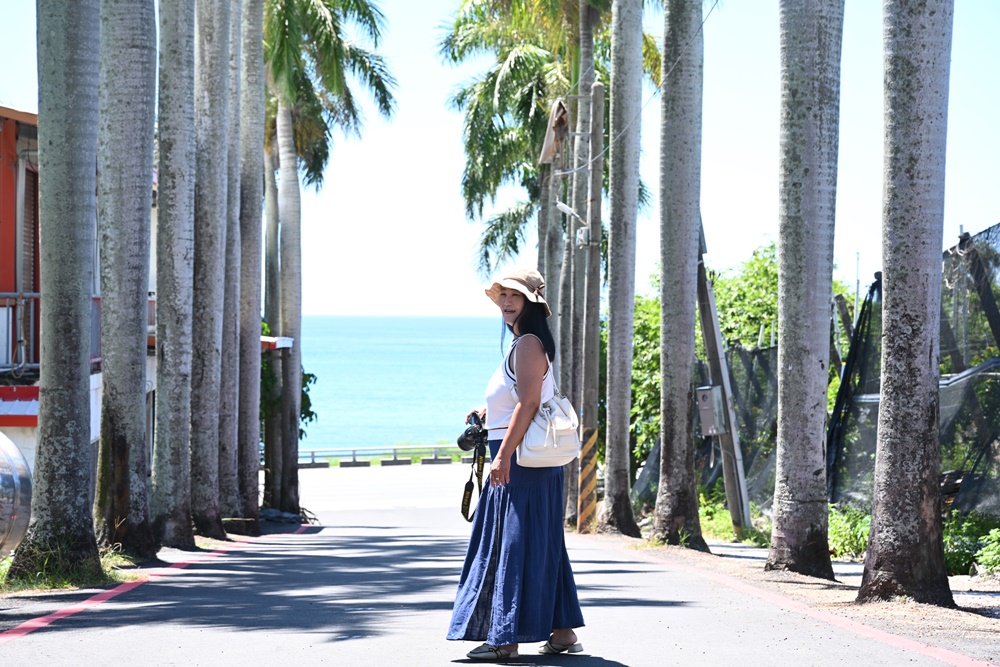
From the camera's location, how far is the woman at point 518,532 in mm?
6332

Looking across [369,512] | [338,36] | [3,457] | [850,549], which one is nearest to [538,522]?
[3,457]

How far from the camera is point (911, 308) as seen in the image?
8.60m

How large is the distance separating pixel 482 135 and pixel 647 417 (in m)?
11.0

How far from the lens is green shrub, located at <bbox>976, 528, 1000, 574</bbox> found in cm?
1088

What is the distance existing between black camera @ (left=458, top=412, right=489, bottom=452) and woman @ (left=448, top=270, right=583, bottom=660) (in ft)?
0.47

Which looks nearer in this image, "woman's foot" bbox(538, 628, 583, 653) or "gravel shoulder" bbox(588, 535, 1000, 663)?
"woman's foot" bbox(538, 628, 583, 653)

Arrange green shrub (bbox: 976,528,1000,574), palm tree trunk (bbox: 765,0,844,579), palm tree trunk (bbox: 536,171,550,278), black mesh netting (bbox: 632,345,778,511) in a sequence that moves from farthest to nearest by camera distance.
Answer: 1. palm tree trunk (bbox: 536,171,550,278)
2. black mesh netting (bbox: 632,345,778,511)
3. palm tree trunk (bbox: 765,0,844,579)
4. green shrub (bbox: 976,528,1000,574)

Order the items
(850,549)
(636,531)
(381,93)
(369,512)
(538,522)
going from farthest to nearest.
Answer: (369,512) < (381,93) < (636,531) < (850,549) < (538,522)

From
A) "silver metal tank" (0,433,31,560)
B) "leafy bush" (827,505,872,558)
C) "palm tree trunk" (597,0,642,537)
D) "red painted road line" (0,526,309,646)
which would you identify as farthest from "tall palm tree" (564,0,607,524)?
"silver metal tank" (0,433,31,560)

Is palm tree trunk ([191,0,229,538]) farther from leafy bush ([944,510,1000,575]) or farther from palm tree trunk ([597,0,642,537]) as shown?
leafy bush ([944,510,1000,575])

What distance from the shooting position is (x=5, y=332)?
1664 cm

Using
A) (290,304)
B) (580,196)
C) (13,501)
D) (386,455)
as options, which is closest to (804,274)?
(13,501)

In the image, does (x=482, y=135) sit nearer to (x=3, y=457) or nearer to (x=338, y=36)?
(x=338, y=36)

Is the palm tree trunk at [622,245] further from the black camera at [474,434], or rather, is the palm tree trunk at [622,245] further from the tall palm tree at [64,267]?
the black camera at [474,434]
